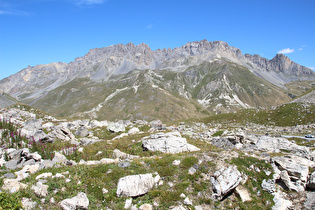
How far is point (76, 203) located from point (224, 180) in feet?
36.2

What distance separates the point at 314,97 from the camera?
87.1 m

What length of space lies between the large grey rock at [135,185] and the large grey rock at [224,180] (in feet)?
15.6

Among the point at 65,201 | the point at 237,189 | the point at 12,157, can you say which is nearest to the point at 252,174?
the point at 237,189

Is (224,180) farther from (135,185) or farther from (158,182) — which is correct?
(135,185)

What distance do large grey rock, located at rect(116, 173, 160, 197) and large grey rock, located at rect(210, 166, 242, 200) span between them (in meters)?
4.76

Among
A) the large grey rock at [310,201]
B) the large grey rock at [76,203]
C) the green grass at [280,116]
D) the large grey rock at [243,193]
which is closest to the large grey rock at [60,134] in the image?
the large grey rock at [76,203]

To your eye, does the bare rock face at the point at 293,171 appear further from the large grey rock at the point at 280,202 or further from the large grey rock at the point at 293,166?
the large grey rock at the point at 280,202

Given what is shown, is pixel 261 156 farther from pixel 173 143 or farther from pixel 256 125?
pixel 256 125

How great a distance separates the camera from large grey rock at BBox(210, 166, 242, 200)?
1405 cm

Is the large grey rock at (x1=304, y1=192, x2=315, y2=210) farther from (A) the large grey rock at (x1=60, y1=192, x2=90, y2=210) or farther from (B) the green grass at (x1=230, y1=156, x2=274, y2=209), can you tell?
(A) the large grey rock at (x1=60, y1=192, x2=90, y2=210)

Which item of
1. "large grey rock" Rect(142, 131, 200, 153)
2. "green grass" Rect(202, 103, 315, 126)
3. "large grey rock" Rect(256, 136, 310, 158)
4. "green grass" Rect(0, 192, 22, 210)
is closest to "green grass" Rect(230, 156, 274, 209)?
"large grey rock" Rect(142, 131, 200, 153)

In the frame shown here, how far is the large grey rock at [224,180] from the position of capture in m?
14.1

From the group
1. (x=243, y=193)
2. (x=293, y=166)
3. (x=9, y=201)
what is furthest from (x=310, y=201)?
(x=9, y=201)

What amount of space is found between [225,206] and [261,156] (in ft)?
24.4
